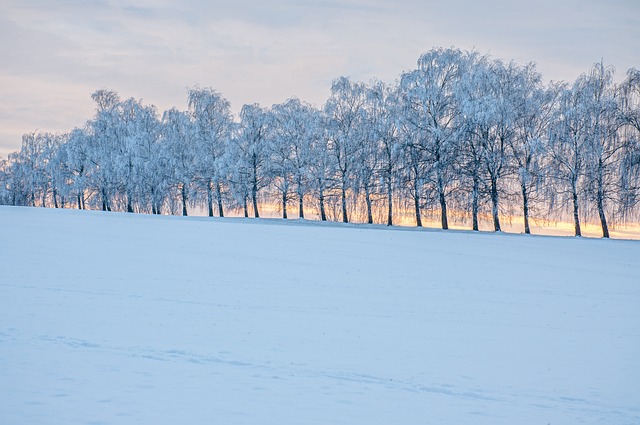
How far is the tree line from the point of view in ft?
100

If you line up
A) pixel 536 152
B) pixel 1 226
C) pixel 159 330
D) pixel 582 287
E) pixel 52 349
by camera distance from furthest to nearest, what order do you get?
1. pixel 536 152
2. pixel 1 226
3. pixel 582 287
4. pixel 159 330
5. pixel 52 349

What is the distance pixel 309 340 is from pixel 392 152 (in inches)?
1034

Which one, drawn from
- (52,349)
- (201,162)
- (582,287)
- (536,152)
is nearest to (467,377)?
(52,349)

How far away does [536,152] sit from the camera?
3073 cm

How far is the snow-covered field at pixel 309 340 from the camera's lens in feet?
21.1

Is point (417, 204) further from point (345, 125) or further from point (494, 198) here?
point (345, 125)

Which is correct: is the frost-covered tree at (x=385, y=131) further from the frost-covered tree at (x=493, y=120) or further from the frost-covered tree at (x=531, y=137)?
the frost-covered tree at (x=531, y=137)

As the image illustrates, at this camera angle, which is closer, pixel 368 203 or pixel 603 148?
pixel 603 148

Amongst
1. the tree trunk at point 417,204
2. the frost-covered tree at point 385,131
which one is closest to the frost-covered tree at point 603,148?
the tree trunk at point 417,204

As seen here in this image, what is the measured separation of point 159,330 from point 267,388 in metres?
3.27

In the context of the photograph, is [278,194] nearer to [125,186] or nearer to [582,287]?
[125,186]

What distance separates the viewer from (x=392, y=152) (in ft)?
113

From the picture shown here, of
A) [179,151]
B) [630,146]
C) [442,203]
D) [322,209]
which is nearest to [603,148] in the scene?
[630,146]

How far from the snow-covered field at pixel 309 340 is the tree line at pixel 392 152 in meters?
12.0
